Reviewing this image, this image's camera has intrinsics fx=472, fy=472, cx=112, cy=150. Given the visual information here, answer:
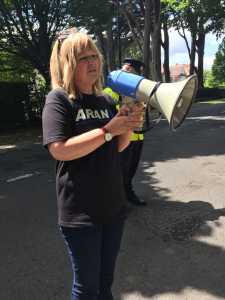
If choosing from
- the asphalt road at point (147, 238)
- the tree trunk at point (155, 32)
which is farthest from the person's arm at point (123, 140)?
the tree trunk at point (155, 32)

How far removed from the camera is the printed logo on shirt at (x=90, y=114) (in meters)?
2.35

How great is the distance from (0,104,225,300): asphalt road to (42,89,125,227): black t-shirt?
1470 mm

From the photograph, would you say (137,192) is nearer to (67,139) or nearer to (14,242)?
(14,242)

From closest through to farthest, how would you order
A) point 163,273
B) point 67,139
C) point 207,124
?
1. point 67,139
2. point 163,273
3. point 207,124

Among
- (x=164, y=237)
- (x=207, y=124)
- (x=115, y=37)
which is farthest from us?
(x=115, y=37)

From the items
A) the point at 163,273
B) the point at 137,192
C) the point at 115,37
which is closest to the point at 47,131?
the point at 163,273

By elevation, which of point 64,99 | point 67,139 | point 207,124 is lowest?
point 207,124

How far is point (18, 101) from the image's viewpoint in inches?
656

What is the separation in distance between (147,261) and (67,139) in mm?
2305

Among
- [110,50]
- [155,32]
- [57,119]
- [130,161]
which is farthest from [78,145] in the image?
[110,50]

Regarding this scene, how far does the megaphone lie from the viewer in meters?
2.44

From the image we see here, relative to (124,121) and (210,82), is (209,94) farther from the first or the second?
(210,82)

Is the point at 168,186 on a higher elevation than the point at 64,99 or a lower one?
lower

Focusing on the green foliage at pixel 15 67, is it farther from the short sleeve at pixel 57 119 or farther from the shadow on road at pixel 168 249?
the short sleeve at pixel 57 119
